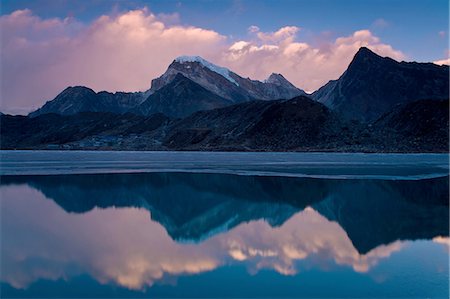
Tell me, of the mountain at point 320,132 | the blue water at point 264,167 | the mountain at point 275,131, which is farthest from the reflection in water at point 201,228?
the mountain at point 275,131

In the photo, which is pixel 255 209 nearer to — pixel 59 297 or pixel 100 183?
pixel 59 297

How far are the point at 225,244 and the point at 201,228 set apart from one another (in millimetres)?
3396

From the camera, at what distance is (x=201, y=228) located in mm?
19922

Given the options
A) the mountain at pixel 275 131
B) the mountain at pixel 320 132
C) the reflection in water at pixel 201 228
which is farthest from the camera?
the mountain at pixel 275 131

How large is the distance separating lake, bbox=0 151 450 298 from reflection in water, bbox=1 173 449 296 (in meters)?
0.04

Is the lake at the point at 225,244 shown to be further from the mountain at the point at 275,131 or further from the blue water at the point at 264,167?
the mountain at the point at 275,131

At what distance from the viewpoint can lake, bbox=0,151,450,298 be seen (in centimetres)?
1200

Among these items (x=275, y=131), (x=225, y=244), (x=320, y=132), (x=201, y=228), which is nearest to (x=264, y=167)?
(x=201, y=228)

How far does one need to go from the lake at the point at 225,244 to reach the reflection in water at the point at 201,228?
0.04 m

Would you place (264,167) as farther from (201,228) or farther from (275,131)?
(275,131)

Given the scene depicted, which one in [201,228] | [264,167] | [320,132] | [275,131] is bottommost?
[264,167]

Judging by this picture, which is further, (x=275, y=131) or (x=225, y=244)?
(x=275, y=131)

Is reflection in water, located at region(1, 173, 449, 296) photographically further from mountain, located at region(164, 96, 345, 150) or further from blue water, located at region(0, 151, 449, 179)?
mountain, located at region(164, 96, 345, 150)

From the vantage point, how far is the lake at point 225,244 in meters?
12.0
